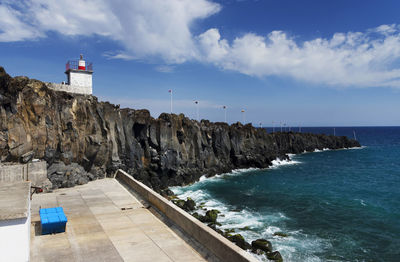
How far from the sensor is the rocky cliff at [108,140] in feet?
69.7

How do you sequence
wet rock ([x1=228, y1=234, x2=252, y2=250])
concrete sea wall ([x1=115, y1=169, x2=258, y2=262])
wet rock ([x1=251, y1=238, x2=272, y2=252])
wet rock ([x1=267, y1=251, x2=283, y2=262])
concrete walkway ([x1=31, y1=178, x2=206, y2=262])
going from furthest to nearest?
wet rock ([x1=251, y1=238, x2=272, y2=252]) < wet rock ([x1=228, y1=234, x2=252, y2=250]) < wet rock ([x1=267, y1=251, x2=283, y2=262]) < concrete walkway ([x1=31, y1=178, x2=206, y2=262]) < concrete sea wall ([x1=115, y1=169, x2=258, y2=262])

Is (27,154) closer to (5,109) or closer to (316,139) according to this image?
(5,109)

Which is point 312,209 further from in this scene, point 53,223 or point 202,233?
point 53,223

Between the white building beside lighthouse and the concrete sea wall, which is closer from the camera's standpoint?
the concrete sea wall

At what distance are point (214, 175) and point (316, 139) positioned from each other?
6159 cm

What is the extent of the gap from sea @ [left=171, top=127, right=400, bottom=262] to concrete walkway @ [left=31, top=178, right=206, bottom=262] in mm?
9374

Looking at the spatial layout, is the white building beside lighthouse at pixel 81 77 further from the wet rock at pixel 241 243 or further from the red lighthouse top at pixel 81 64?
the wet rock at pixel 241 243

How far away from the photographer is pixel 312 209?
2944 cm

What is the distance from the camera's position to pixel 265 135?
71.2 meters

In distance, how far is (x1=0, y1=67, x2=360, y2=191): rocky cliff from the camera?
21.2 metres

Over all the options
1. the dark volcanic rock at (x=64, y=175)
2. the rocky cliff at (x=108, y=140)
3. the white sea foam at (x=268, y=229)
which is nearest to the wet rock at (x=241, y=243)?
the white sea foam at (x=268, y=229)

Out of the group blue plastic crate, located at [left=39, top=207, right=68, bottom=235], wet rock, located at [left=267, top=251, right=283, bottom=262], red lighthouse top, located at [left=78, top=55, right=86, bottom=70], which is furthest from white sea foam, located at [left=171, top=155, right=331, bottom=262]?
red lighthouse top, located at [left=78, top=55, right=86, bottom=70]

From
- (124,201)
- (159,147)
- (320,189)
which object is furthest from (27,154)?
(320,189)

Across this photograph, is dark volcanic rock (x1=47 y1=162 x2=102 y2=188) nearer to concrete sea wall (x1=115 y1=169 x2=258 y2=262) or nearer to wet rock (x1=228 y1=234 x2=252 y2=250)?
concrete sea wall (x1=115 y1=169 x2=258 y2=262)
